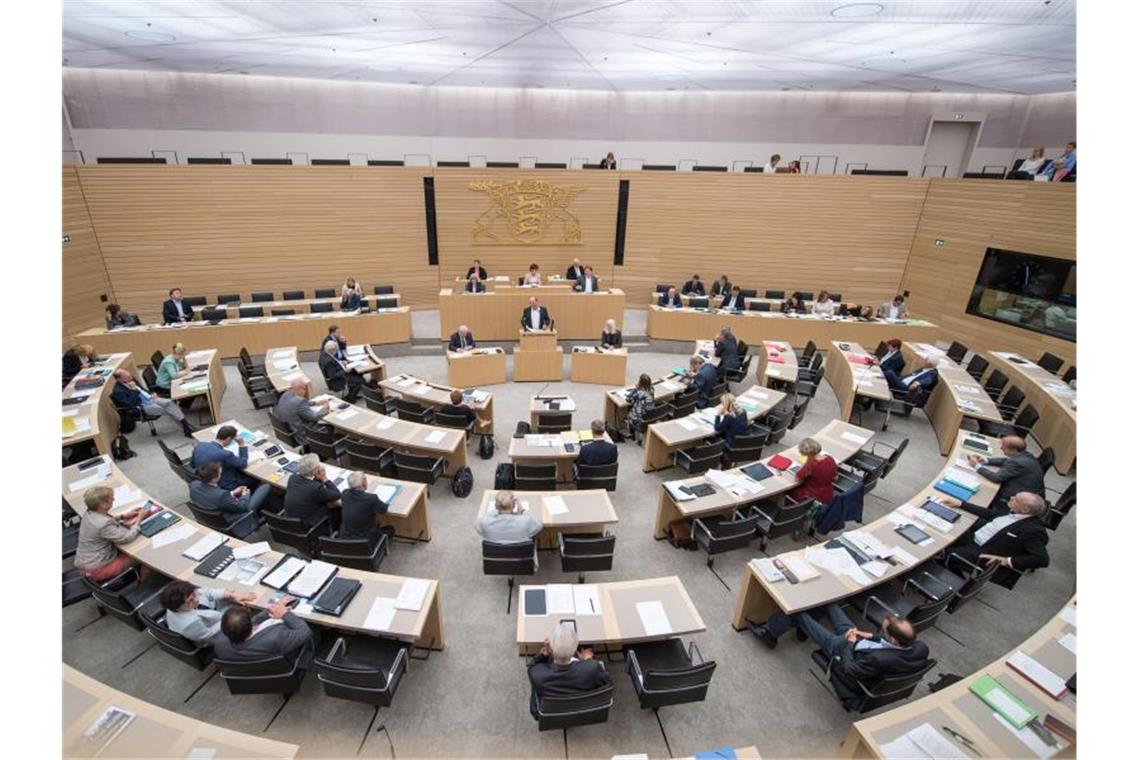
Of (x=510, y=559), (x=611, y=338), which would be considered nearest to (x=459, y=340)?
(x=611, y=338)

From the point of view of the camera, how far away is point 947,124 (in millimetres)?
17000

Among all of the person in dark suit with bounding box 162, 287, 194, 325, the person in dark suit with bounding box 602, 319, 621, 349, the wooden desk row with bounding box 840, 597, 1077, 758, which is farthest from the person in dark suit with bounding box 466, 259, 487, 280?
the wooden desk row with bounding box 840, 597, 1077, 758

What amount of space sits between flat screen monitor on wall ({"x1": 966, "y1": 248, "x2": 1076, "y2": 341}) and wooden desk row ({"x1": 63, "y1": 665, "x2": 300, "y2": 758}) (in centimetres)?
1676

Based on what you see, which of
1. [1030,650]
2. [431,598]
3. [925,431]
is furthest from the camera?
[925,431]

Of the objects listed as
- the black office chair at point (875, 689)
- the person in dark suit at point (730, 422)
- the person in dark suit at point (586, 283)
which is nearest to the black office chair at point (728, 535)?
the black office chair at point (875, 689)

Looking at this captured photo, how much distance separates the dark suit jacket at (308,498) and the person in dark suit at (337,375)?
4.10m

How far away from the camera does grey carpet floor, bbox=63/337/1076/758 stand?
13.5 feet

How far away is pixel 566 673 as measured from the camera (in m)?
3.71

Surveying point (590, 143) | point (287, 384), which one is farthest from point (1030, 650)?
point (590, 143)

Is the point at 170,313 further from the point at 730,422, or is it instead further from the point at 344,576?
the point at 730,422

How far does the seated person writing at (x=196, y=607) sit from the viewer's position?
12.7 ft

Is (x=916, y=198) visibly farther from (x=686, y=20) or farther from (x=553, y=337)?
(x=553, y=337)

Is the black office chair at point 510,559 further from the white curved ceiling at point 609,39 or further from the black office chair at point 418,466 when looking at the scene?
the white curved ceiling at point 609,39

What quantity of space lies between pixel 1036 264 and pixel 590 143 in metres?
13.9
